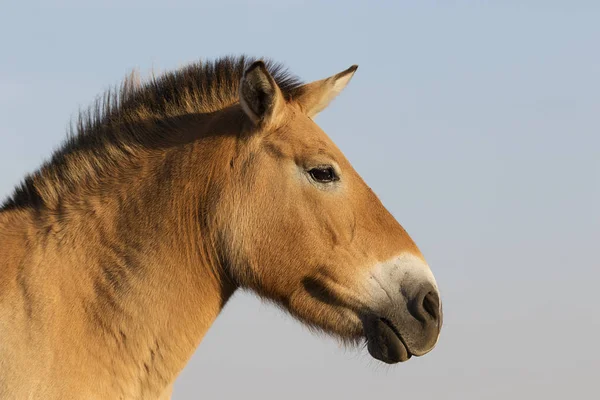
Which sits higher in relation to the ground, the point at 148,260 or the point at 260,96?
the point at 260,96

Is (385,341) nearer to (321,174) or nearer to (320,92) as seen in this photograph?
(321,174)

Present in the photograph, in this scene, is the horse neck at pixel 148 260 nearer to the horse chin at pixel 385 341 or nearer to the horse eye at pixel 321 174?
the horse eye at pixel 321 174

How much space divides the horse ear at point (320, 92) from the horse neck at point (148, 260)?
924 millimetres

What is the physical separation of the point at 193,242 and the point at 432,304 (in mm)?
1593

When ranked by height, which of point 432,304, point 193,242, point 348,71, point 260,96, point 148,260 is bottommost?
point 148,260

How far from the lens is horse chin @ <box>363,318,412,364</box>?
5258 mm

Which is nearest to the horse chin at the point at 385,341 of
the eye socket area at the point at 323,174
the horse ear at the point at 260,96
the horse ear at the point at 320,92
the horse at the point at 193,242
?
the horse at the point at 193,242

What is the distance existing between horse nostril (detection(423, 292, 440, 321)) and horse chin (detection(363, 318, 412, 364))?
0.82ft

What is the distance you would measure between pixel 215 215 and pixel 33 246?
115 cm

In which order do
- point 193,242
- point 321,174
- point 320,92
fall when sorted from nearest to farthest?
1. point 193,242
2. point 321,174
3. point 320,92

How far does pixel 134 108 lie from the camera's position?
5.71 m

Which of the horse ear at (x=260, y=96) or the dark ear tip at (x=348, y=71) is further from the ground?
the dark ear tip at (x=348, y=71)

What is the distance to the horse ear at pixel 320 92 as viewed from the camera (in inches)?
239

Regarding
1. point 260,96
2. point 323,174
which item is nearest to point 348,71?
point 260,96
